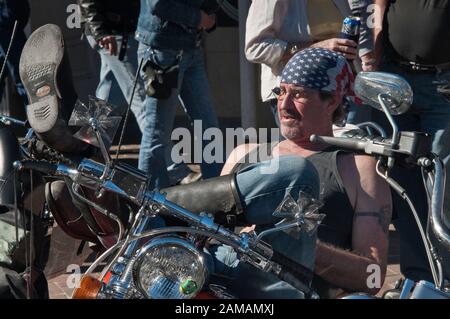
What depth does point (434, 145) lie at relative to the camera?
4.72m

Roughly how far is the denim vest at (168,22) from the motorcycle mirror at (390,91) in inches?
103

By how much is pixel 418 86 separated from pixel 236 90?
11.5 ft

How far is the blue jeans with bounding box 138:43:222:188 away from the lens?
5262 millimetres

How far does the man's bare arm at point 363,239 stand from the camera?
128 inches

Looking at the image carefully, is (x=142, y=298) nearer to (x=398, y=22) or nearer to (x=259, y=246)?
(x=259, y=246)

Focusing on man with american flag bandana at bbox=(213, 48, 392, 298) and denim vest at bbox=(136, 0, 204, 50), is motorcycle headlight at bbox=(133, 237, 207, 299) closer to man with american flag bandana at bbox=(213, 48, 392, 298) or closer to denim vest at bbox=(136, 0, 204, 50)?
man with american flag bandana at bbox=(213, 48, 392, 298)

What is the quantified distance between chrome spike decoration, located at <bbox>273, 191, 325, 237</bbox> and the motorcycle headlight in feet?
0.76

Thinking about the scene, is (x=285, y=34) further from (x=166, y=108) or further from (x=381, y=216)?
(x=381, y=216)

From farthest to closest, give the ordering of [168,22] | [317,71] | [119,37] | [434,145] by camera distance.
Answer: [119,37] < [168,22] < [434,145] < [317,71]

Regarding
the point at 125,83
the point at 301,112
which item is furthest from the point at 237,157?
the point at 125,83

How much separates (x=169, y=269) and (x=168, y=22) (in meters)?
2.80

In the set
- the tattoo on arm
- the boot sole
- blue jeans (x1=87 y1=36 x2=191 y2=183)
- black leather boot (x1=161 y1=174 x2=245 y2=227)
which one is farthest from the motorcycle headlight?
blue jeans (x1=87 y1=36 x2=191 y2=183)

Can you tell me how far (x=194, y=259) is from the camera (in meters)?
2.54

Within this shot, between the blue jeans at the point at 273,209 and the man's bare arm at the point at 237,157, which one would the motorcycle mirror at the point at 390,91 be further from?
the man's bare arm at the point at 237,157
